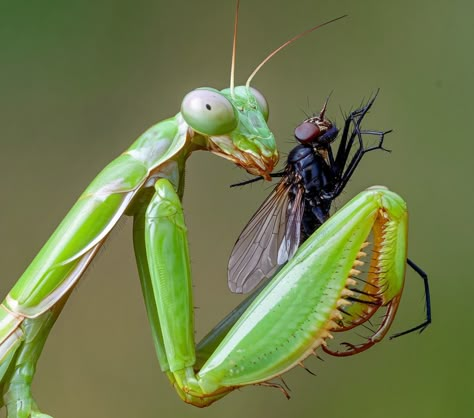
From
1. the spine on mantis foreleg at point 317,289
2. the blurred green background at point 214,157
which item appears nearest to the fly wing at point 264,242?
the spine on mantis foreleg at point 317,289

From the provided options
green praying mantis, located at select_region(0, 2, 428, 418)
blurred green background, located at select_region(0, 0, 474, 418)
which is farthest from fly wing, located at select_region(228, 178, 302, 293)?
blurred green background, located at select_region(0, 0, 474, 418)

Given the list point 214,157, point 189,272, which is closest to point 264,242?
point 189,272

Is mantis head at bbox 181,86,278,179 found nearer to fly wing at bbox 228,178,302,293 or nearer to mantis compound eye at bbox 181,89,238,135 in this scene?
mantis compound eye at bbox 181,89,238,135

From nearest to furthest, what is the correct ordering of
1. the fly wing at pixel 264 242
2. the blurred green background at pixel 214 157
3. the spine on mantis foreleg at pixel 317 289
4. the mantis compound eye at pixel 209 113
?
the spine on mantis foreleg at pixel 317 289
the mantis compound eye at pixel 209 113
the fly wing at pixel 264 242
the blurred green background at pixel 214 157

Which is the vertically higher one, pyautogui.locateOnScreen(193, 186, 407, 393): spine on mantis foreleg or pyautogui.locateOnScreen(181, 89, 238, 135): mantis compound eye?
pyautogui.locateOnScreen(181, 89, 238, 135): mantis compound eye

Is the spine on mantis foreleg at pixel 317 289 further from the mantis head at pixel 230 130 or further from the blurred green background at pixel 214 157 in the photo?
the blurred green background at pixel 214 157

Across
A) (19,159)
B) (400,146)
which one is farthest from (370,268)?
(19,159)

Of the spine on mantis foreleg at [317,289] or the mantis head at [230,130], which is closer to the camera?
the spine on mantis foreleg at [317,289]
